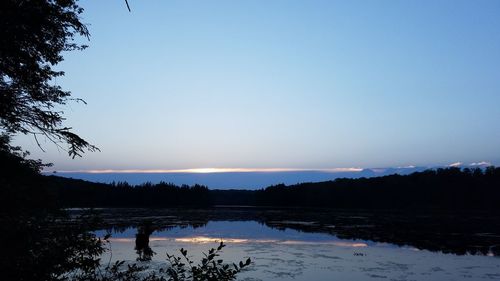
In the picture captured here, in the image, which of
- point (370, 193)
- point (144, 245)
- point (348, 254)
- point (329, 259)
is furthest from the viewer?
point (370, 193)

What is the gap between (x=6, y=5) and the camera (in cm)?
548

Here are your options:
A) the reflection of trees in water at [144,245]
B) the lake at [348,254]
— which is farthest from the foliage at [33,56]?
the reflection of trees in water at [144,245]

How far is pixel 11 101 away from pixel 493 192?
127540 mm

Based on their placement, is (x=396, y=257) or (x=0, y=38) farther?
(x=396, y=257)

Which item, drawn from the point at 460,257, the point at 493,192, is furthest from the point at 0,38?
the point at 493,192

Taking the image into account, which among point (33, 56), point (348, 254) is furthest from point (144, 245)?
point (33, 56)

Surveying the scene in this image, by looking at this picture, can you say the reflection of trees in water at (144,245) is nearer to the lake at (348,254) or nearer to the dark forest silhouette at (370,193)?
the lake at (348,254)

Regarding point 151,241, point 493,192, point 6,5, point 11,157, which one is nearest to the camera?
point 6,5

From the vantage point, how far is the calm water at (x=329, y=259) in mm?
22234

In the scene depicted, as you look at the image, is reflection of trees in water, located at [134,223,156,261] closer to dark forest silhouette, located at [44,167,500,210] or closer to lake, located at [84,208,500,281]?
lake, located at [84,208,500,281]

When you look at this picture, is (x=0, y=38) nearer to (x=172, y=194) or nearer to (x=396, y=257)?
(x=396, y=257)

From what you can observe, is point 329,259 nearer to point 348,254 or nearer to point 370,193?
point 348,254

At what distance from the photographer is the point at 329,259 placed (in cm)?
2741

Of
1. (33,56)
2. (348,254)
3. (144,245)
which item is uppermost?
(33,56)
